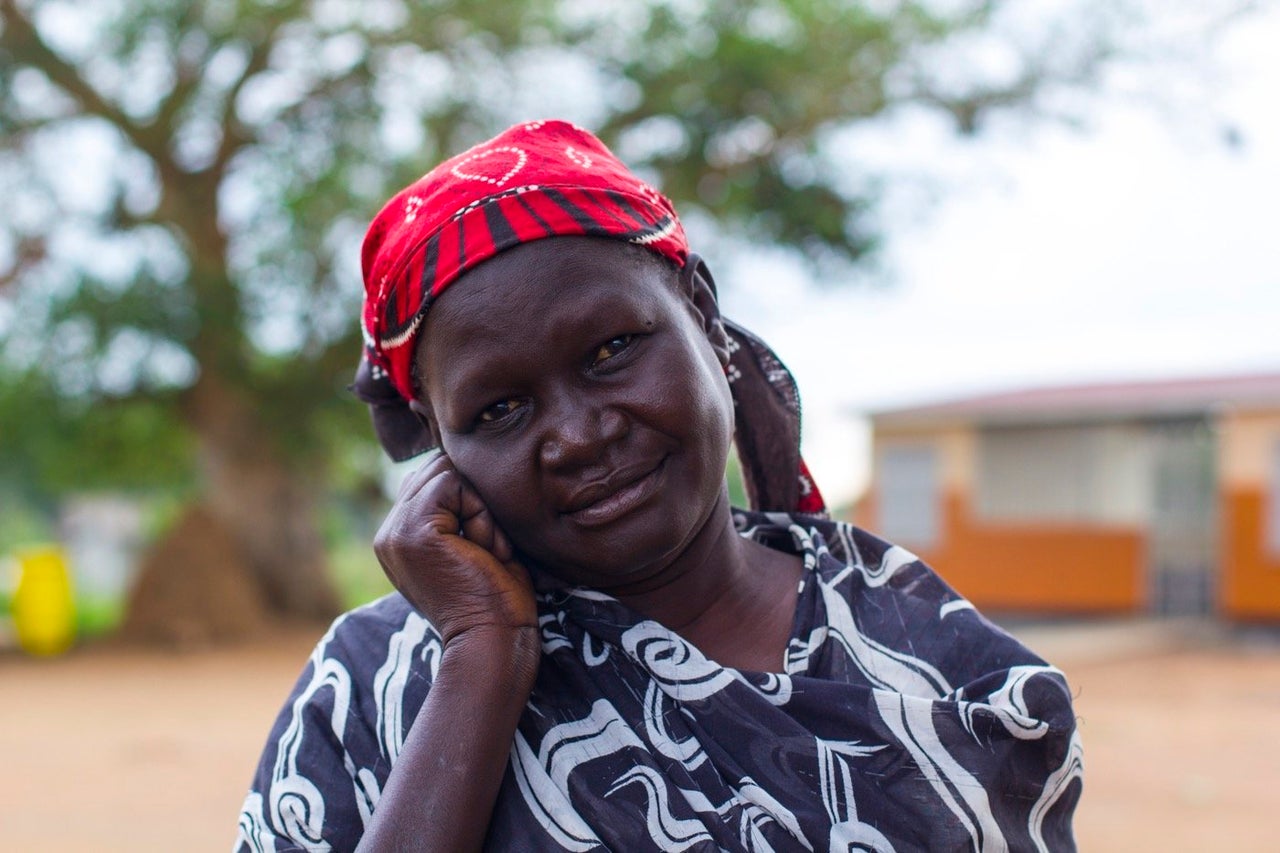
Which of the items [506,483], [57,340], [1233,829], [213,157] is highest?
[213,157]

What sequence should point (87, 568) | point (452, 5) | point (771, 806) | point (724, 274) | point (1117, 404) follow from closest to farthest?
point (771, 806) → point (452, 5) → point (724, 274) → point (1117, 404) → point (87, 568)

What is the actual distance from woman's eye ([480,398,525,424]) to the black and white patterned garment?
0.26 m

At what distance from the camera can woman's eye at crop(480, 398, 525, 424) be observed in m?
1.45

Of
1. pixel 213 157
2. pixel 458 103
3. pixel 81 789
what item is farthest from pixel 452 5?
pixel 81 789

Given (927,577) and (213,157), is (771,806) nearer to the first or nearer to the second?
(927,577)

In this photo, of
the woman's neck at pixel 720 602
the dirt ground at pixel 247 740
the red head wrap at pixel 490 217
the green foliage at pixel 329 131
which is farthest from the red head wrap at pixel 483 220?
the green foliage at pixel 329 131

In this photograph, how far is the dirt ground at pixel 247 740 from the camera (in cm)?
586

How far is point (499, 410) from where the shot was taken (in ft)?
4.81

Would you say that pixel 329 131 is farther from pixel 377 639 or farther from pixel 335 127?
pixel 377 639

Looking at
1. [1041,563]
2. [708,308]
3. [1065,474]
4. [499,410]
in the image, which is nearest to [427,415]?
[499,410]

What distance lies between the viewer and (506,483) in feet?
4.80

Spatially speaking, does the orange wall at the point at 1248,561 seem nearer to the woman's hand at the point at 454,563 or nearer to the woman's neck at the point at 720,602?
the woman's neck at the point at 720,602

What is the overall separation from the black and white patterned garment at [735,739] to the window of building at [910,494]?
1583 centimetres

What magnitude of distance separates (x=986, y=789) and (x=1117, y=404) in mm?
14937
